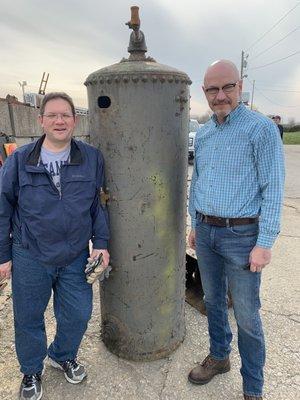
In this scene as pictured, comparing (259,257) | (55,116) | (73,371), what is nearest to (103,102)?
(55,116)

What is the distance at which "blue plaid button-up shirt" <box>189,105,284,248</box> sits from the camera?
6.22 feet

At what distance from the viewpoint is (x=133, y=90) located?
7.11 feet

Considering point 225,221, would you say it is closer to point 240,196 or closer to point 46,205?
point 240,196

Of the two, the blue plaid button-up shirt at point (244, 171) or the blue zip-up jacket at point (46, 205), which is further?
the blue zip-up jacket at point (46, 205)

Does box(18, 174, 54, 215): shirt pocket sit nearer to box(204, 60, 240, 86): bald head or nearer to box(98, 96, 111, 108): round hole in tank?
box(98, 96, 111, 108): round hole in tank

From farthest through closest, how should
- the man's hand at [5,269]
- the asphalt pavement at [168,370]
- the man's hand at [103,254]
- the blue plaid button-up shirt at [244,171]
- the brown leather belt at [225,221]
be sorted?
1. the asphalt pavement at [168,370]
2. the man's hand at [103,254]
3. the man's hand at [5,269]
4. the brown leather belt at [225,221]
5. the blue plaid button-up shirt at [244,171]

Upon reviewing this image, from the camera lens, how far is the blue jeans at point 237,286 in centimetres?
204

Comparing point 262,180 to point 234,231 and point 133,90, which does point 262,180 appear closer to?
point 234,231

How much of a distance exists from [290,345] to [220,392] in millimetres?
795

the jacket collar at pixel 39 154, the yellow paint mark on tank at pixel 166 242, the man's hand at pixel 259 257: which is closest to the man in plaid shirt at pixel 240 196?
the man's hand at pixel 259 257

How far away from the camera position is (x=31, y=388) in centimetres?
234

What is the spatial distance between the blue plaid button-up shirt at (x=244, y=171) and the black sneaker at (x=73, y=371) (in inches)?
55.6

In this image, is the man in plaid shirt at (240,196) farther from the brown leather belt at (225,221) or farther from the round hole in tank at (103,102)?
the round hole in tank at (103,102)

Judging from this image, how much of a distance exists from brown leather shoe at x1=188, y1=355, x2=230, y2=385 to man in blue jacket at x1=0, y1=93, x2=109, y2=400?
839 millimetres
